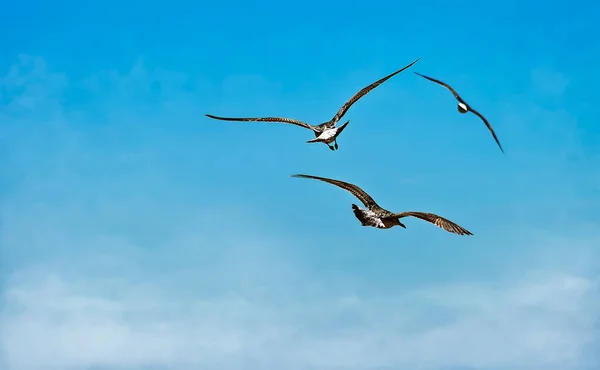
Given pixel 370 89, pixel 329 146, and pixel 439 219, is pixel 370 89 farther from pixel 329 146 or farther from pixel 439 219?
pixel 439 219

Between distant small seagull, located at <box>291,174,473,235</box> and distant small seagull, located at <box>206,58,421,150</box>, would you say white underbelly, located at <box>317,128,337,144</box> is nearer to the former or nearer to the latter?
distant small seagull, located at <box>206,58,421,150</box>

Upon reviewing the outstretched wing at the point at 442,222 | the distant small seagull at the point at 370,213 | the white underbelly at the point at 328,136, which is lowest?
the outstretched wing at the point at 442,222

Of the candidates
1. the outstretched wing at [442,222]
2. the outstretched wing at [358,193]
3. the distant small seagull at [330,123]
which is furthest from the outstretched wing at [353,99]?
the outstretched wing at [442,222]

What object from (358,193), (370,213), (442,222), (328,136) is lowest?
(442,222)

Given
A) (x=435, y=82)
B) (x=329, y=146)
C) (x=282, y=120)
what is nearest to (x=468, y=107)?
(x=435, y=82)

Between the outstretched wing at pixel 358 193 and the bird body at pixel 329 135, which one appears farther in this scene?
the bird body at pixel 329 135

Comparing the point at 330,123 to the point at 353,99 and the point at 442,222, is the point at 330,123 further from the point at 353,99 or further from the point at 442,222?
the point at 442,222

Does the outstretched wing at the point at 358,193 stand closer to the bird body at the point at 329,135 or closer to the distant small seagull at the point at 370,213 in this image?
the distant small seagull at the point at 370,213

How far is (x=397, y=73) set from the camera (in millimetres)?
44531

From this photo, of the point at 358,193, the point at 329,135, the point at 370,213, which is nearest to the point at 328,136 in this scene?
the point at 329,135

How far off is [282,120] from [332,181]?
9.55 metres

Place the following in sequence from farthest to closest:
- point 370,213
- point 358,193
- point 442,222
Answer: point 358,193 < point 370,213 < point 442,222

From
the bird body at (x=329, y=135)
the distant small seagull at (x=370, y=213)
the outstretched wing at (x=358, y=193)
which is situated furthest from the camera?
the bird body at (x=329, y=135)

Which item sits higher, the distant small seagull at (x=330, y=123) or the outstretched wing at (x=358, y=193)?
the distant small seagull at (x=330, y=123)
